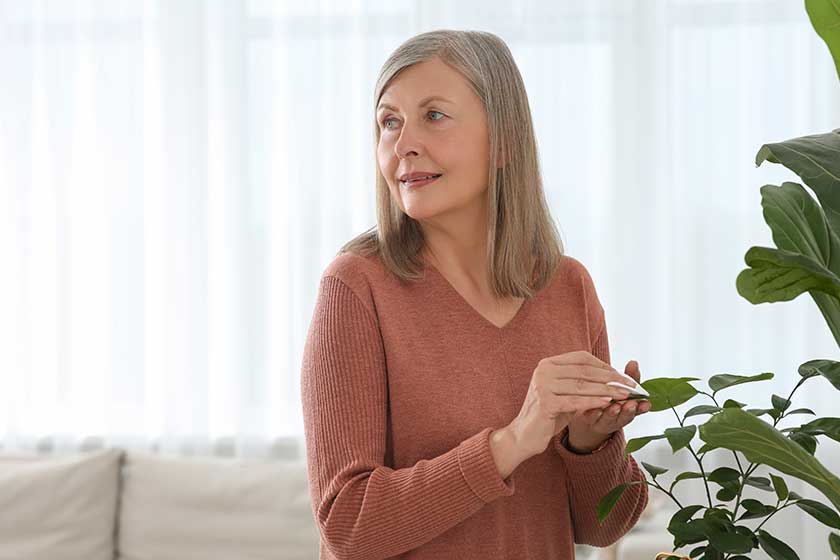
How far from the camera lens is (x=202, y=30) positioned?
3236 mm

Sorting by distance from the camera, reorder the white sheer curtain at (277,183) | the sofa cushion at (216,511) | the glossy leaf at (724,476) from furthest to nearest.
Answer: the white sheer curtain at (277,183) → the sofa cushion at (216,511) → the glossy leaf at (724,476)

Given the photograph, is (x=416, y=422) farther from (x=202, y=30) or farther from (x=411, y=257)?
(x=202, y=30)

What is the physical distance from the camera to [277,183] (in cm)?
322

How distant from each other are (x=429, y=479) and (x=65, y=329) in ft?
7.93

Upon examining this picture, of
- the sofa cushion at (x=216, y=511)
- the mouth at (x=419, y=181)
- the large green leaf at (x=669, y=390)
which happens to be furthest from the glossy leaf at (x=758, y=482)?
the sofa cushion at (x=216, y=511)

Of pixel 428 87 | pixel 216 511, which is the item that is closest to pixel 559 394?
pixel 428 87

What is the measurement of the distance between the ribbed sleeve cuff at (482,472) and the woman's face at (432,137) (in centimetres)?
34

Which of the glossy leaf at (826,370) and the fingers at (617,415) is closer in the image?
the glossy leaf at (826,370)

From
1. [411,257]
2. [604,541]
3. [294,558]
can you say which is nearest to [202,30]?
[294,558]

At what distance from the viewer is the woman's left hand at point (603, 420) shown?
1.22 metres

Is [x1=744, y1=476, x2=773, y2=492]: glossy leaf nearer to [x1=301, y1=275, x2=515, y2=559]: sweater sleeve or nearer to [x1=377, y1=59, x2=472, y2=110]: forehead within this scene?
[x1=301, y1=275, x2=515, y2=559]: sweater sleeve

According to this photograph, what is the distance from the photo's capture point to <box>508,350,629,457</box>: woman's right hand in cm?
117

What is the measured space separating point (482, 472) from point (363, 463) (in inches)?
6.2

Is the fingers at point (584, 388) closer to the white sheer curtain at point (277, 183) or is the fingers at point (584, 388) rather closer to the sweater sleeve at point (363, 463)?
the sweater sleeve at point (363, 463)
